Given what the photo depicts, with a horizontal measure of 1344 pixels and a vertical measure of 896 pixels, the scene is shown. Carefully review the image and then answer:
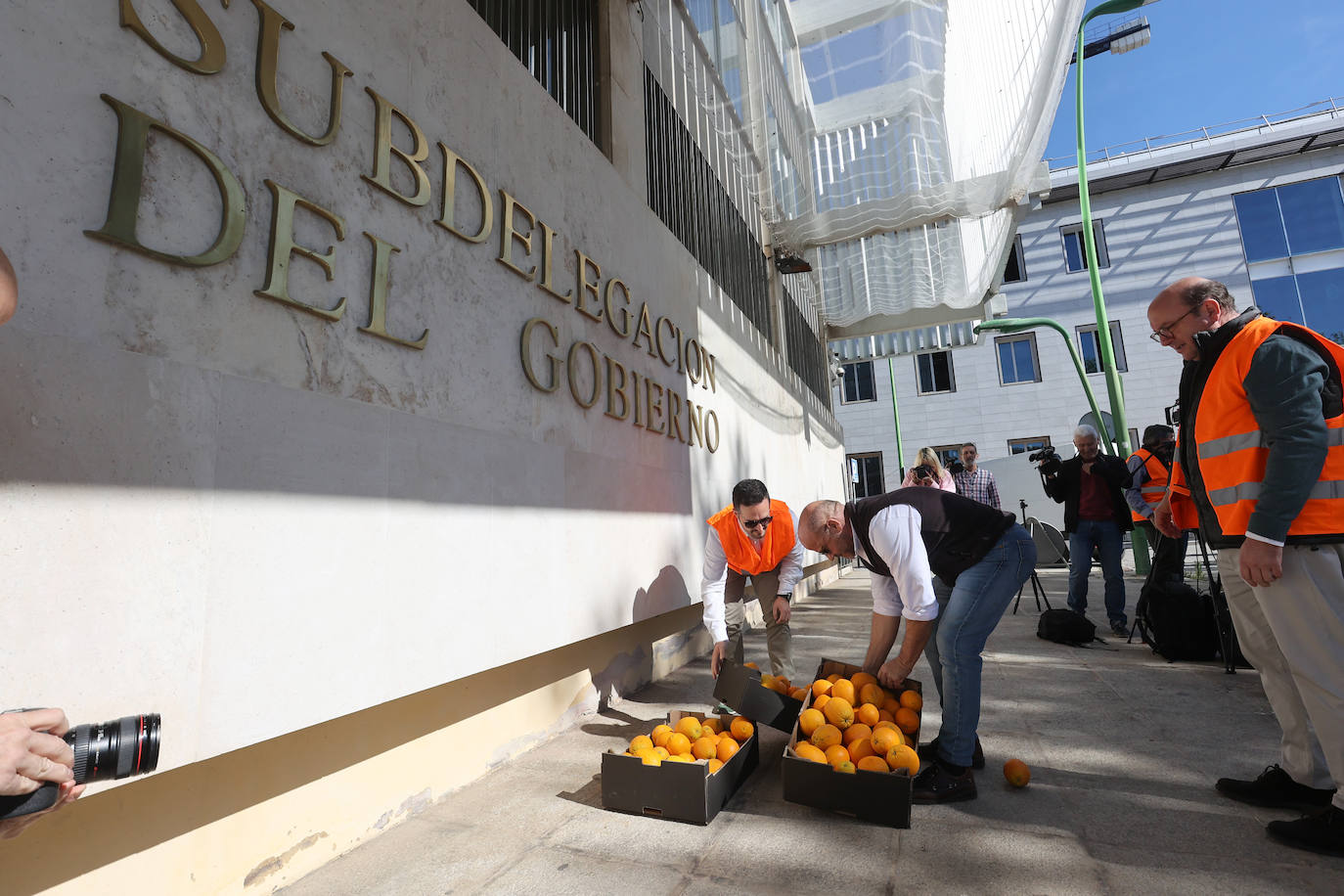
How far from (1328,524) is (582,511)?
3411mm

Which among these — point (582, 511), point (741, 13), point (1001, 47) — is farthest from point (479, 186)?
point (1001, 47)

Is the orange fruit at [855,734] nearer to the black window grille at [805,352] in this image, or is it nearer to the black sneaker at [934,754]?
the black sneaker at [934,754]

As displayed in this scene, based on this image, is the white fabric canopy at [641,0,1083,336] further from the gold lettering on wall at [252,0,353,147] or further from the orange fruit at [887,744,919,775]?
the orange fruit at [887,744,919,775]

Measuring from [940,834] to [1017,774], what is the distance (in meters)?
0.60

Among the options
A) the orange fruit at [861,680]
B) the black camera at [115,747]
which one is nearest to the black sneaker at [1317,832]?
the orange fruit at [861,680]

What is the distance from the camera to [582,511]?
4148mm

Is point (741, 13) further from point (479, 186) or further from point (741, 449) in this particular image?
point (479, 186)

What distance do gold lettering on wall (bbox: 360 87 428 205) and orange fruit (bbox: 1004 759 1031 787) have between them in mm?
3653

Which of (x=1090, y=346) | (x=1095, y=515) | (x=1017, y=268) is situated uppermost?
(x=1017, y=268)

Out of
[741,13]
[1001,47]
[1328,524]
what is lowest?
[1328,524]

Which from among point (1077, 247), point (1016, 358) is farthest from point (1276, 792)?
point (1077, 247)

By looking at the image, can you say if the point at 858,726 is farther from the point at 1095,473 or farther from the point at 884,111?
the point at 884,111

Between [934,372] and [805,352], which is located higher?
[934,372]

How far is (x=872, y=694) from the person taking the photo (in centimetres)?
309
